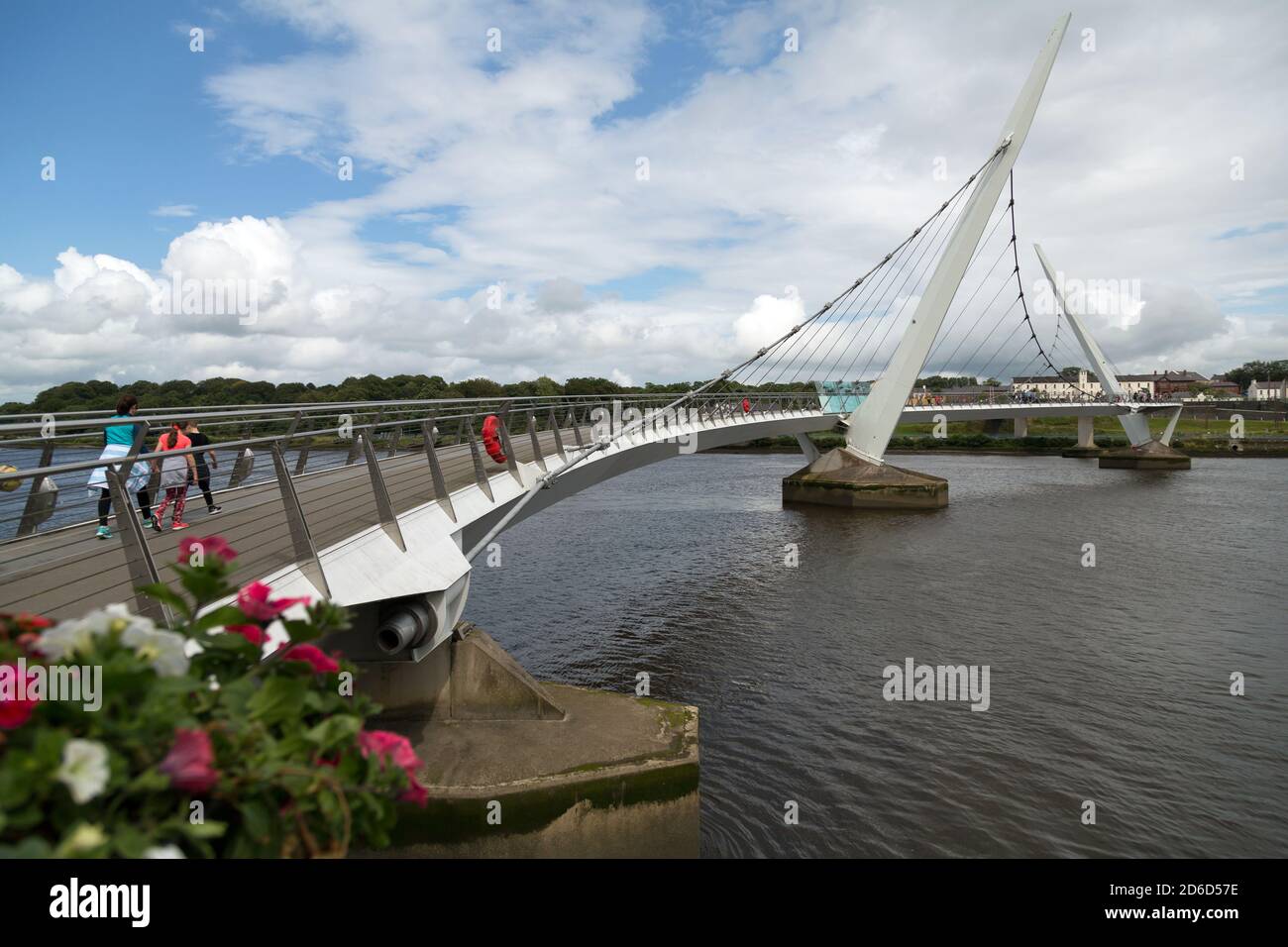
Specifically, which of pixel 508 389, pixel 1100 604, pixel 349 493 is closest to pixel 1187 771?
pixel 1100 604

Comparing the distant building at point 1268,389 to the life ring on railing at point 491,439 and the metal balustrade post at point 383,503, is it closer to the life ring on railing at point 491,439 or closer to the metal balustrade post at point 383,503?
the life ring on railing at point 491,439

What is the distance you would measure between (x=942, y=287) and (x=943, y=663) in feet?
96.2

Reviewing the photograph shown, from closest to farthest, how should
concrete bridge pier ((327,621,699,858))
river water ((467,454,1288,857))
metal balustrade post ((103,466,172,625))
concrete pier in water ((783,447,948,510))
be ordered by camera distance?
metal balustrade post ((103,466,172,625)) → concrete bridge pier ((327,621,699,858)) → river water ((467,454,1288,857)) → concrete pier in water ((783,447,948,510))

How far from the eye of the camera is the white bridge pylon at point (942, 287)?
3903cm

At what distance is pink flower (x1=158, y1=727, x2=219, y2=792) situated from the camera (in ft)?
4.31

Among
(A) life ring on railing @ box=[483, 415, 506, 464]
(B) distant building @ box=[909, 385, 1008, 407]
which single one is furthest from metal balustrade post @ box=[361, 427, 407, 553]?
(B) distant building @ box=[909, 385, 1008, 407]

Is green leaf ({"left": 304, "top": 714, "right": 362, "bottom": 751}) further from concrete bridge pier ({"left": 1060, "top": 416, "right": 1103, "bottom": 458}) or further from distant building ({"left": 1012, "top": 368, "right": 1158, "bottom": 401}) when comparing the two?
distant building ({"left": 1012, "top": 368, "right": 1158, "bottom": 401})

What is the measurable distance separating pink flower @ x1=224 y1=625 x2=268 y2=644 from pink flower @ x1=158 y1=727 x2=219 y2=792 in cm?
41

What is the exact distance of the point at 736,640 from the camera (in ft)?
51.4

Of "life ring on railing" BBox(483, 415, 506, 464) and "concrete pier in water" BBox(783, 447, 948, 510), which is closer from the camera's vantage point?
"life ring on railing" BBox(483, 415, 506, 464)

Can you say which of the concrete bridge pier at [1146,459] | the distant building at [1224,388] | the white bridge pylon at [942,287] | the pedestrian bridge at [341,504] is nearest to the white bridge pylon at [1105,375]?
the concrete bridge pier at [1146,459]

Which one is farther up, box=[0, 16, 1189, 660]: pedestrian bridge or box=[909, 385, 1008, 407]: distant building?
box=[909, 385, 1008, 407]: distant building

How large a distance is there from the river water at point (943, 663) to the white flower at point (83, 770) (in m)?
7.85
